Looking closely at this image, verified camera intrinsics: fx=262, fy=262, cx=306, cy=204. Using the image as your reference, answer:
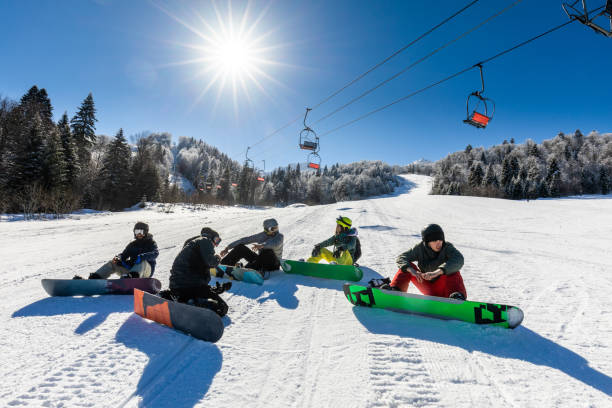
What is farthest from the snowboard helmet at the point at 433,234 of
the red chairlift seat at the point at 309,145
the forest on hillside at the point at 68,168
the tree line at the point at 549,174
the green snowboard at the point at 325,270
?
the tree line at the point at 549,174

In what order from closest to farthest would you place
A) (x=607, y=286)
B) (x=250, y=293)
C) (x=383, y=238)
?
(x=250, y=293) < (x=607, y=286) < (x=383, y=238)

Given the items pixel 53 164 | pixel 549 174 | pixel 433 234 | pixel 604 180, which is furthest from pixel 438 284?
pixel 604 180

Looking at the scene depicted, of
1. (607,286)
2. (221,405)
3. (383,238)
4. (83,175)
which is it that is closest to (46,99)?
(83,175)

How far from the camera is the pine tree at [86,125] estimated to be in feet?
118

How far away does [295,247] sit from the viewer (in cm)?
901

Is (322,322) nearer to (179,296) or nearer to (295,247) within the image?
(179,296)

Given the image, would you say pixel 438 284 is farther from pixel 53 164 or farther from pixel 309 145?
pixel 53 164

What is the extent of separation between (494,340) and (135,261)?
5478 millimetres

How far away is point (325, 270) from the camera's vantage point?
5.61 metres

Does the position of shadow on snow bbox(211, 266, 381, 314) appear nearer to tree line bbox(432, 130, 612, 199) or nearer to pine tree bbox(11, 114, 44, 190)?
pine tree bbox(11, 114, 44, 190)

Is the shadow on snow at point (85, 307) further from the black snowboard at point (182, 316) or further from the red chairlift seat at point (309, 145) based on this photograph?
the red chairlift seat at point (309, 145)

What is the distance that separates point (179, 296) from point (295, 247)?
5557 millimetres

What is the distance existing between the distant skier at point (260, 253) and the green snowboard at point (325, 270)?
320mm

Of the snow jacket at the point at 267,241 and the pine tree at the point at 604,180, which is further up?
the pine tree at the point at 604,180
